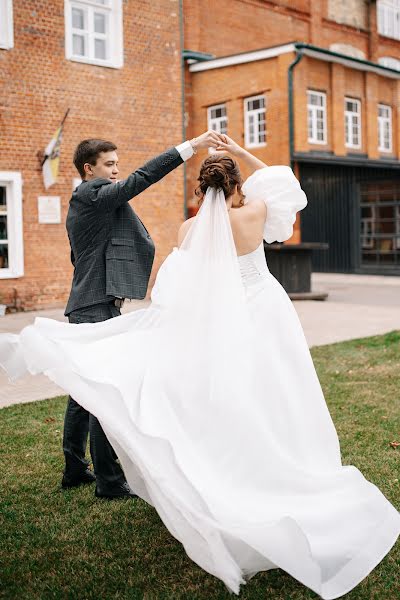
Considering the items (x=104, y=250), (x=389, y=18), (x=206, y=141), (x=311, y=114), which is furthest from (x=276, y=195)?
(x=389, y=18)

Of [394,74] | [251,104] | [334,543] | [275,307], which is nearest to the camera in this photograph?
[334,543]

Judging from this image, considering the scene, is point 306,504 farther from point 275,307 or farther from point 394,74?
point 394,74

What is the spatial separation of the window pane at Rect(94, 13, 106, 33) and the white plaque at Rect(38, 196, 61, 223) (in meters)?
4.04

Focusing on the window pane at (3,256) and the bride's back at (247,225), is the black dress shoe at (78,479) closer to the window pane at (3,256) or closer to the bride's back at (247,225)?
the bride's back at (247,225)

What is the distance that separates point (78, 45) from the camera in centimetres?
1539

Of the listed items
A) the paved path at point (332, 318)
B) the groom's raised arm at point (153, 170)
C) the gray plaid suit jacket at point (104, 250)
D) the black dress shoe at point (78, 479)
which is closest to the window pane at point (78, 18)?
the paved path at point (332, 318)

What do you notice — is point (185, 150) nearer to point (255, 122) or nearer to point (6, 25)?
point (6, 25)

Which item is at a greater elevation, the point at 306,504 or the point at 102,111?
the point at 102,111

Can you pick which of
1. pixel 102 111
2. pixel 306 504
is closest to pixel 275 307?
pixel 306 504

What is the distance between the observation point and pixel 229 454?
3.42 meters

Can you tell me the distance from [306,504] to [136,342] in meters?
1.21

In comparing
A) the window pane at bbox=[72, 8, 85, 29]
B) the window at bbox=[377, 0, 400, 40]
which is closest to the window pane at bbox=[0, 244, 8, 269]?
the window pane at bbox=[72, 8, 85, 29]

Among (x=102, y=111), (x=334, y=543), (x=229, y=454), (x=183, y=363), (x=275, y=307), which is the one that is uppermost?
(x=102, y=111)

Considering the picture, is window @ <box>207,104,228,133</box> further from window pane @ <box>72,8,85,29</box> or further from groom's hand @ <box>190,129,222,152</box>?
groom's hand @ <box>190,129,222,152</box>
